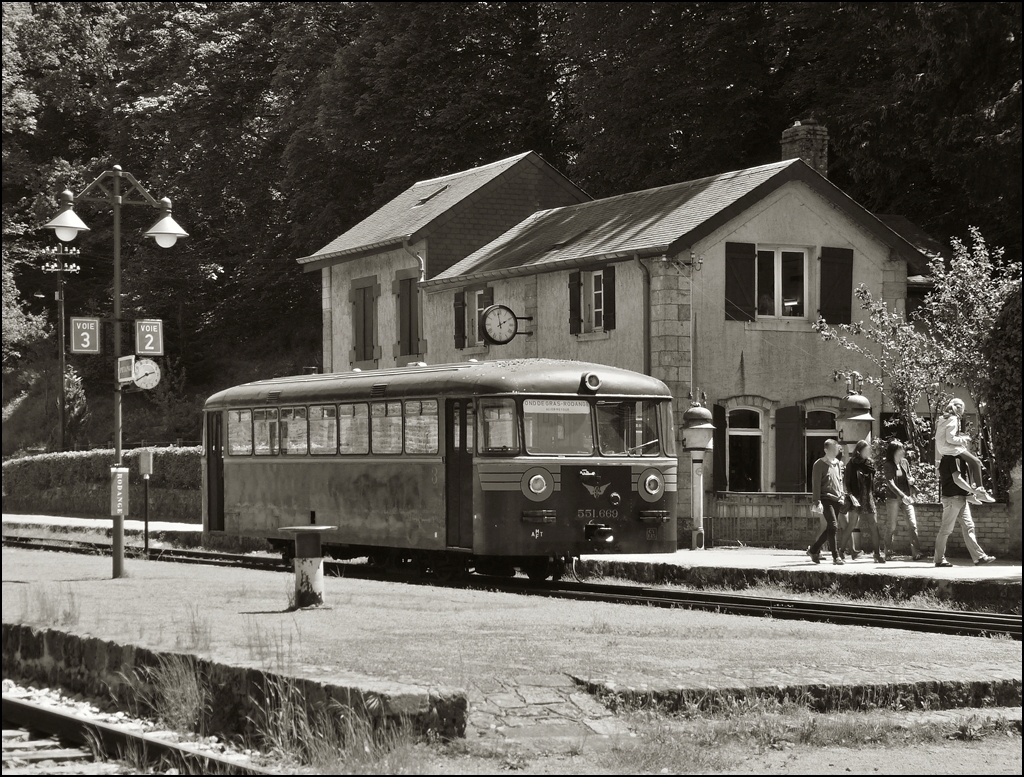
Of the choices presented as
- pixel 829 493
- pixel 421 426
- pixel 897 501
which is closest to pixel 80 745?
pixel 421 426

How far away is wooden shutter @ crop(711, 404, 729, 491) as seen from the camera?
111 feet

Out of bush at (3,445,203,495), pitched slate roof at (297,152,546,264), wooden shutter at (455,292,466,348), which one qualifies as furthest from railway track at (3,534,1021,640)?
bush at (3,445,203,495)

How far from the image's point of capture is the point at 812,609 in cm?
1780

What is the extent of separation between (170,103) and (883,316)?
38651mm

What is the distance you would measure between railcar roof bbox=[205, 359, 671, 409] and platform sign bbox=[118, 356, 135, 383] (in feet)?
13.9

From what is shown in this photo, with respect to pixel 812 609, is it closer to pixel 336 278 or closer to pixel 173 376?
pixel 336 278

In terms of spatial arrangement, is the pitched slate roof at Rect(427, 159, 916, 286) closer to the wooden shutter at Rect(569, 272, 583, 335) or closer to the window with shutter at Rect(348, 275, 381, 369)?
the wooden shutter at Rect(569, 272, 583, 335)

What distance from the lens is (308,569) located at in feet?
51.4

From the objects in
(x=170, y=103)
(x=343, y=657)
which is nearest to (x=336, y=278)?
(x=170, y=103)

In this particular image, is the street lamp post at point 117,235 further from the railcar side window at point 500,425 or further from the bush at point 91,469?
the bush at point 91,469

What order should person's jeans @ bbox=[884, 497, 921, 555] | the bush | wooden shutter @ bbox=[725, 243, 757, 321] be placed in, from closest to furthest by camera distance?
1. person's jeans @ bbox=[884, 497, 921, 555]
2. wooden shutter @ bbox=[725, 243, 757, 321]
3. the bush

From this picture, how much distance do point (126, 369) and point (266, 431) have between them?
668 centimetres

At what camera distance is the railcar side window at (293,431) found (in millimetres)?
26453

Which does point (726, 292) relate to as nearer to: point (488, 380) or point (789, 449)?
point (789, 449)
